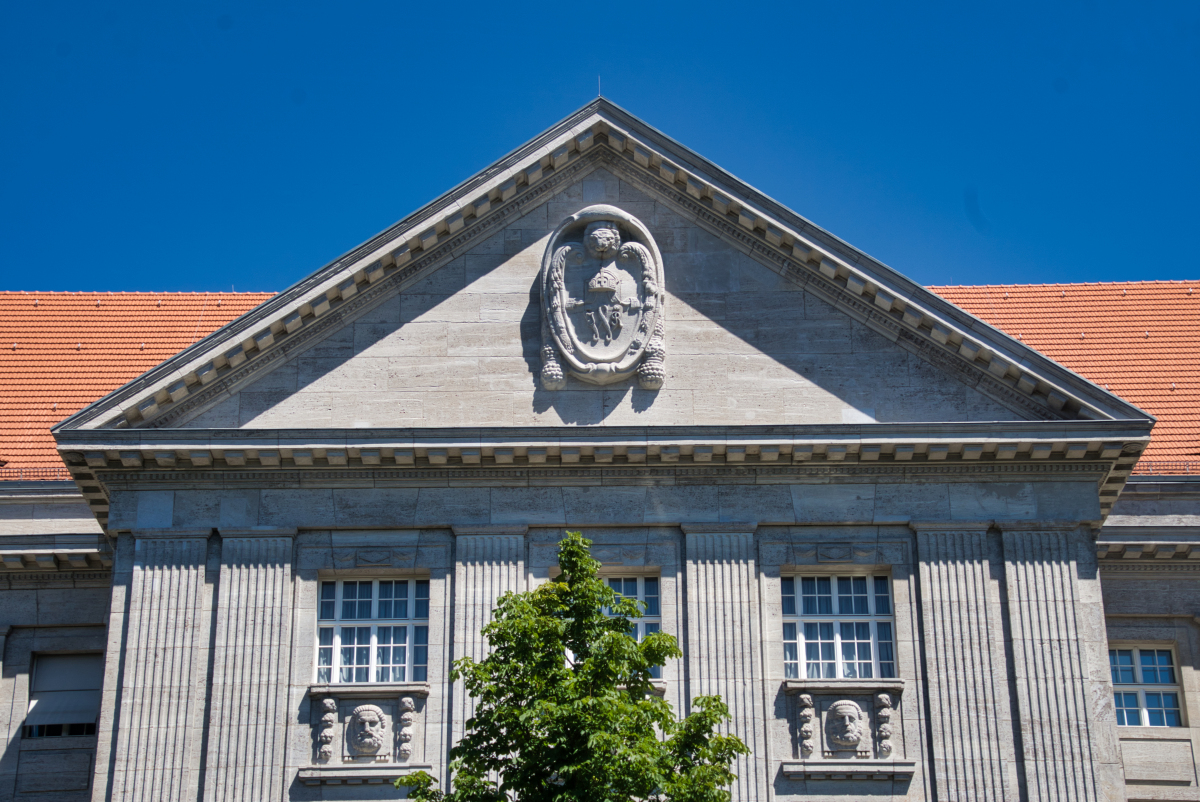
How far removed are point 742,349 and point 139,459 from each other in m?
8.70

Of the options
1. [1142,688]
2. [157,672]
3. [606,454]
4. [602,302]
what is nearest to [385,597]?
[157,672]

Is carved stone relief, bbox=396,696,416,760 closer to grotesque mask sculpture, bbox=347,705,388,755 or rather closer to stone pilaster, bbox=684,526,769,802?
grotesque mask sculpture, bbox=347,705,388,755

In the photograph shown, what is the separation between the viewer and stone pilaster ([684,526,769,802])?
22.0 m

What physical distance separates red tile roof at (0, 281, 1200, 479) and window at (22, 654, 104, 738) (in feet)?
10.9

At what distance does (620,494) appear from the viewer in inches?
918

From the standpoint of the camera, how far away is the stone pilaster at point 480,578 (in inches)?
888

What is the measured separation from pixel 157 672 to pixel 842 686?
365 inches

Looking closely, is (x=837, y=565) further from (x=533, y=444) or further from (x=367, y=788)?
(x=367, y=788)

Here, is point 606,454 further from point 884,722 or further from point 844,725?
point 884,722

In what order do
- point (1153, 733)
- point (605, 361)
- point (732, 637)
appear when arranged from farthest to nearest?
1. point (1153, 733)
2. point (605, 361)
3. point (732, 637)

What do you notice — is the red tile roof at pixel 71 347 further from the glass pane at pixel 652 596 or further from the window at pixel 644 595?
the glass pane at pixel 652 596

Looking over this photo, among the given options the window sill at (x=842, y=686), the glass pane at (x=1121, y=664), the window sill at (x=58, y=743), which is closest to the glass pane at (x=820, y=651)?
the window sill at (x=842, y=686)

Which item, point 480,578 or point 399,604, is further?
point 399,604

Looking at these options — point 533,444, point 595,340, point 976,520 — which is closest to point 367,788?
point 533,444
